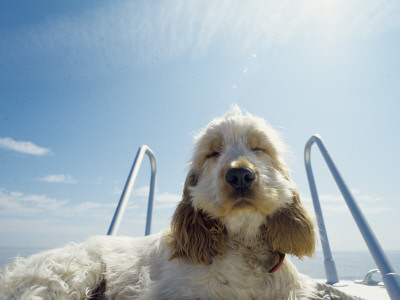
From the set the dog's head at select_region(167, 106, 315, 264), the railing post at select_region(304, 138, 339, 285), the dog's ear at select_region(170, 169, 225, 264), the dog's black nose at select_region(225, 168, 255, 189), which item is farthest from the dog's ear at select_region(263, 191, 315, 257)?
the railing post at select_region(304, 138, 339, 285)

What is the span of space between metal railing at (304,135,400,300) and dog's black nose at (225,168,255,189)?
4.31 ft

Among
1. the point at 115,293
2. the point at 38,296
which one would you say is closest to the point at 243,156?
the point at 115,293

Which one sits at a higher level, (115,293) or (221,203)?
(221,203)

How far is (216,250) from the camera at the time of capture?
62.9 inches

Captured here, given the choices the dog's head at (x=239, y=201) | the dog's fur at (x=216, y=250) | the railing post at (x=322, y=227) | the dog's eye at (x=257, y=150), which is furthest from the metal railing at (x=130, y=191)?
the railing post at (x=322, y=227)

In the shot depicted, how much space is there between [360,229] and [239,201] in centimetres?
151

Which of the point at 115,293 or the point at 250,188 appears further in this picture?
the point at 115,293

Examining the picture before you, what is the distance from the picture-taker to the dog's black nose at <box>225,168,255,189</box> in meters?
1.44

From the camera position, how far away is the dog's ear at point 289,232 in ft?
5.39

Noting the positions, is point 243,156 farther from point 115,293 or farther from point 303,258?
point 115,293

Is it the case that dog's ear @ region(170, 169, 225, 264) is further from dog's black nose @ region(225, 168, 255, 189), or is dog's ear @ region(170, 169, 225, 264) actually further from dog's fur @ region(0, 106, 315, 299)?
dog's black nose @ region(225, 168, 255, 189)

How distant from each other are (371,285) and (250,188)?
323 cm

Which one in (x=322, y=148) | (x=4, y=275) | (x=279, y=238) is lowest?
(x=4, y=275)

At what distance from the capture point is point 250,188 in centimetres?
145
